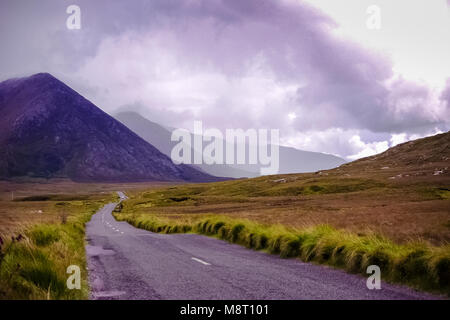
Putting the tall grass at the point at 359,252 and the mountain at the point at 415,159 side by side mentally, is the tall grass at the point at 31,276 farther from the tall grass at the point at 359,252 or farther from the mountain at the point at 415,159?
the mountain at the point at 415,159

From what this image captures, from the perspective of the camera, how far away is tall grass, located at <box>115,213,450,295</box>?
9.78 metres

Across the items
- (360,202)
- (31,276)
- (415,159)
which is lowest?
(360,202)

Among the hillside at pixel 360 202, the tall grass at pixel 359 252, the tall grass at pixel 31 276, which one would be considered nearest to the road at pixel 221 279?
the tall grass at pixel 359 252

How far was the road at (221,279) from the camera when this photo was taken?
8.98 meters

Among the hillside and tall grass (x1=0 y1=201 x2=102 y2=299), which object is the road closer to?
tall grass (x1=0 y1=201 x2=102 y2=299)

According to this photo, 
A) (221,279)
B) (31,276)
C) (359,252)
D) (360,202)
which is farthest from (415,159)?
(31,276)

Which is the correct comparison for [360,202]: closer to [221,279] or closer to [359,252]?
[359,252]

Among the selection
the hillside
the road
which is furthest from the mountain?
the road

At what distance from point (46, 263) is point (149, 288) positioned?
8.13 feet

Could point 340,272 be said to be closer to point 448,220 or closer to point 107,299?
point 107,299

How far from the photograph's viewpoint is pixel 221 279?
10625 mm

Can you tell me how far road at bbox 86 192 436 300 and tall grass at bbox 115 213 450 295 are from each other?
55cm

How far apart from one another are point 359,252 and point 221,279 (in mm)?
4377
